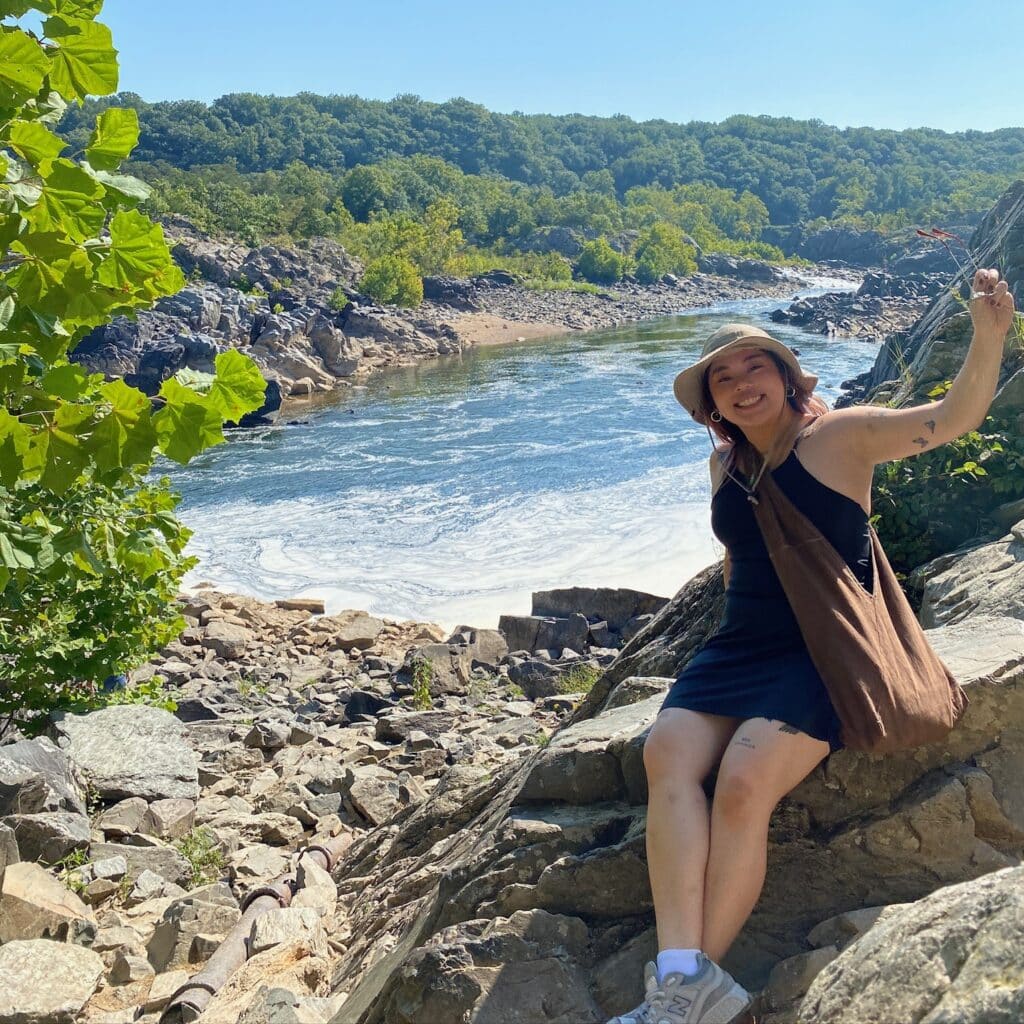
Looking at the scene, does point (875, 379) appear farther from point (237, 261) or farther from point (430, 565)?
point (237, 261)

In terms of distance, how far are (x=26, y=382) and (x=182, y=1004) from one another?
7.30 feet

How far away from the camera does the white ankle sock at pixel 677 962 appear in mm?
2479

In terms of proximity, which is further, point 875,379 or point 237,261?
point 237,261

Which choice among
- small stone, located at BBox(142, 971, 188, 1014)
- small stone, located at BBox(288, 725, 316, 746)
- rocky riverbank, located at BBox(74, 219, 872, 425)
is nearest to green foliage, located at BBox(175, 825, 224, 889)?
small stone, located at BBox(142, 971, 188, 1014)

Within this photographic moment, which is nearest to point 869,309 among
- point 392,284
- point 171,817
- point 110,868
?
point 392,284

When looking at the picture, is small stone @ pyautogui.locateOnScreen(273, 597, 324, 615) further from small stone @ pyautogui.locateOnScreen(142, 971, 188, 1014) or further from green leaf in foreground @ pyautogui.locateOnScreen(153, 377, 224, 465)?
green leaf in foreground @ pyautogui.locateOnScreen(153, 377, 224, 465)

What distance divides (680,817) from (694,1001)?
43 centimetres

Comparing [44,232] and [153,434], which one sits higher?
[44,232]

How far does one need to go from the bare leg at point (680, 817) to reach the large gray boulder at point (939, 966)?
0.41 meters

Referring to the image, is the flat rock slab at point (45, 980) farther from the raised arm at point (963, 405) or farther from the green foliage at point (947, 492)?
the green foliage at point (947, 492)

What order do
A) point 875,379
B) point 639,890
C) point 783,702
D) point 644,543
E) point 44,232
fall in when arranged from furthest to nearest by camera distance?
point 875,379, point 644,543, point 639,890, point 783,702, point 44,232

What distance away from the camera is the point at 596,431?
2652 centimetres

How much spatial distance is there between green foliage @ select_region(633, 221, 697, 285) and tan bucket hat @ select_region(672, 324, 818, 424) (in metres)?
90.1

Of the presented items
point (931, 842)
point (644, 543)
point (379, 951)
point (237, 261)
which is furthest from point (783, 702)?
point (237, 261)
